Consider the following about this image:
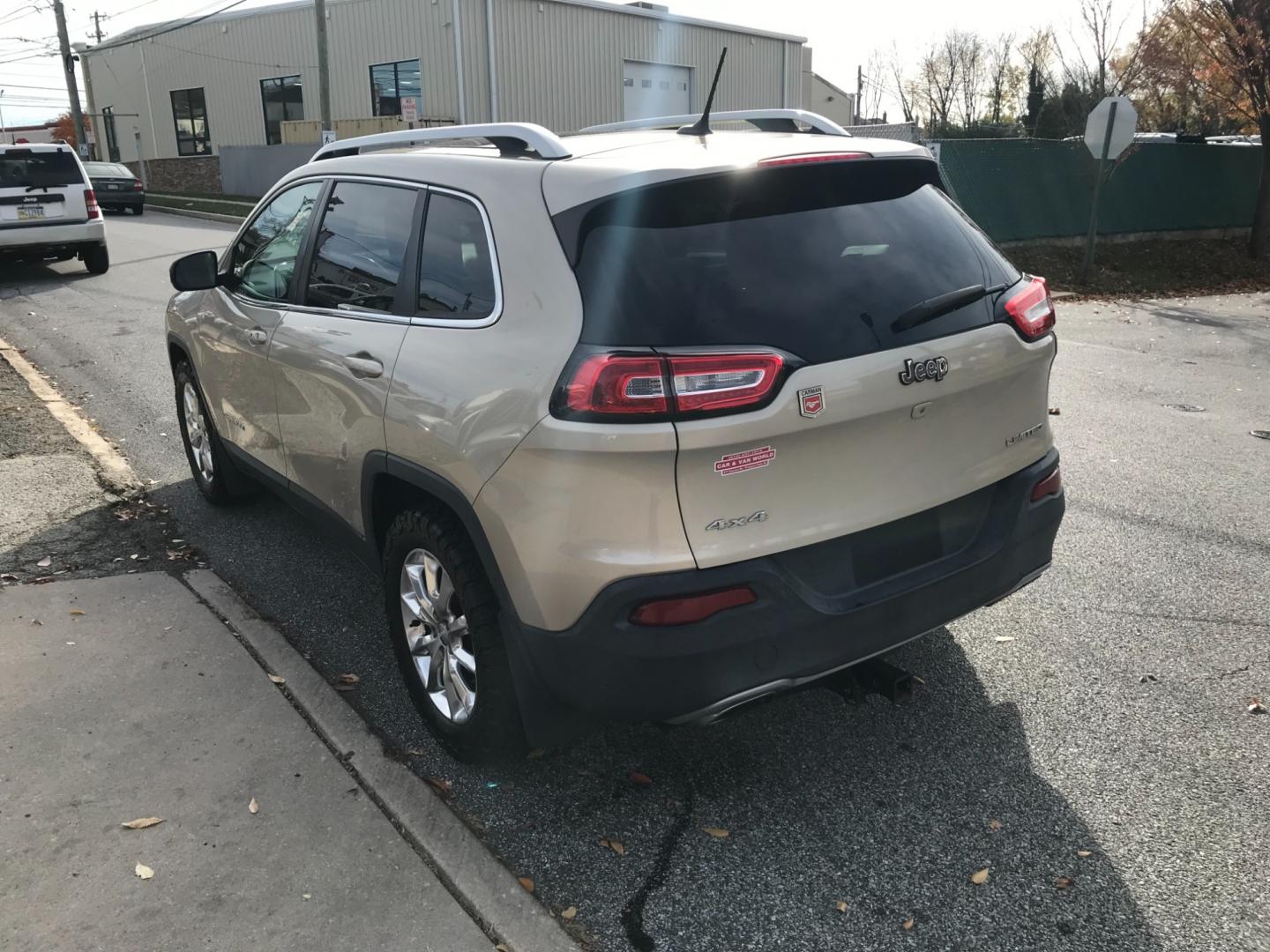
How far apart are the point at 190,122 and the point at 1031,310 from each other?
1752 inches

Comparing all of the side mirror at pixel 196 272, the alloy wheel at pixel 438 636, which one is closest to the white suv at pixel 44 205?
the side mirror at pixel 196 272

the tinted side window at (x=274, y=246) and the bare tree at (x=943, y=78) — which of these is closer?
the tinted side window at (x=274, y=246)

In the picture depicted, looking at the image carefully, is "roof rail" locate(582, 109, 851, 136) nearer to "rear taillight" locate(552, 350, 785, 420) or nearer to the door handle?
the door handle

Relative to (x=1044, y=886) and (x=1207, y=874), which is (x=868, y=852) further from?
(x=1207, y=874)

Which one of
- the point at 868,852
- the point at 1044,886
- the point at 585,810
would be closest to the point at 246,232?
the point at 585,810

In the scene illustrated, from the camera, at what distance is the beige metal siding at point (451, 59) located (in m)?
30.2

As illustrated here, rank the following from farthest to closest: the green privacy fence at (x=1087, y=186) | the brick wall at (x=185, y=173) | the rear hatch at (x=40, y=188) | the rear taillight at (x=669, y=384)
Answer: the brick wall at (x=185, y=173), the green privacy fence at (x=1087, y=186), the rear hatch at (x=40, y=188), the rear taillight at (x=669, y=384)

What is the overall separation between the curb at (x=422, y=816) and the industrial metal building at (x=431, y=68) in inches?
1084

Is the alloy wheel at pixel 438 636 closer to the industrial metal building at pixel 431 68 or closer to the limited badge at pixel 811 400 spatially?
the limited badge at pixel 811 400

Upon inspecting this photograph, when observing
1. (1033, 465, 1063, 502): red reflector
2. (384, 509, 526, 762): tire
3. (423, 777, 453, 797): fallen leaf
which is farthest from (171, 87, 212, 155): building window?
(1033, 465, 1063, 502): red reflector

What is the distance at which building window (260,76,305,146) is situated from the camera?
3666cm

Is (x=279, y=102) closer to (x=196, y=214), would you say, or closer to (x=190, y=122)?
(x=190, y=122)

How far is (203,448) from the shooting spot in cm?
569

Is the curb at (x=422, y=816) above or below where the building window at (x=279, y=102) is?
below
